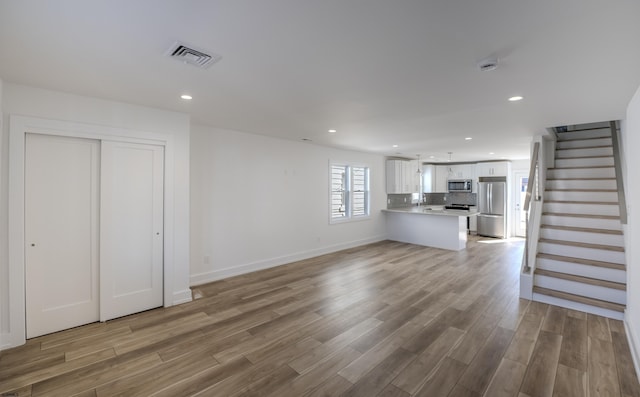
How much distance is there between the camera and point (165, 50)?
1989mm

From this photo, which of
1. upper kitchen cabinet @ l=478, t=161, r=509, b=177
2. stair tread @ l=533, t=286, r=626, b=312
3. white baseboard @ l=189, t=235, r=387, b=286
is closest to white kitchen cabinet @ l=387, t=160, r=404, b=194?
white baseboard @ l=189, t=235, r=387, b=286

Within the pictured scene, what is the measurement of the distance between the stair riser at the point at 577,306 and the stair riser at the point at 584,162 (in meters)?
2.78

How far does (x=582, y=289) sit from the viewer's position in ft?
11.7

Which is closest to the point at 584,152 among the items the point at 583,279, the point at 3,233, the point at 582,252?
the point at 582,252

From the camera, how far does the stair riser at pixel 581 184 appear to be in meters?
4.49

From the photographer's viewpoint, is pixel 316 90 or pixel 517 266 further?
pixel 517 266

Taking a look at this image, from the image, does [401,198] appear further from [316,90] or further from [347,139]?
[316,90]

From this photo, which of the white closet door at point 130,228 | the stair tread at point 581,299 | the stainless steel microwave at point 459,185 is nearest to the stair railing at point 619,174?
the stair tread at point 581,299

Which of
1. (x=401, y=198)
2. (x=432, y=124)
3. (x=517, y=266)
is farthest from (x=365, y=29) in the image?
(x=401, y=198)

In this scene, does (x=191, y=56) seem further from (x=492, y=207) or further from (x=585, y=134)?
(x=492, y=207)

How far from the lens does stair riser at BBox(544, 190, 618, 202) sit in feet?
14.1

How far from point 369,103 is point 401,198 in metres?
6.05

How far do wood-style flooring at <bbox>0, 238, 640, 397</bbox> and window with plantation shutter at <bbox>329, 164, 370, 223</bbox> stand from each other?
286 cm

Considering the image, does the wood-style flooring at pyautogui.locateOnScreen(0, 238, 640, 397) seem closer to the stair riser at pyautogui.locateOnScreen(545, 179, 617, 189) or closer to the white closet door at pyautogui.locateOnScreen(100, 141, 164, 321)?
the white closet door at pyautogui.locateOnScreen(100, 141, 164, 321)
